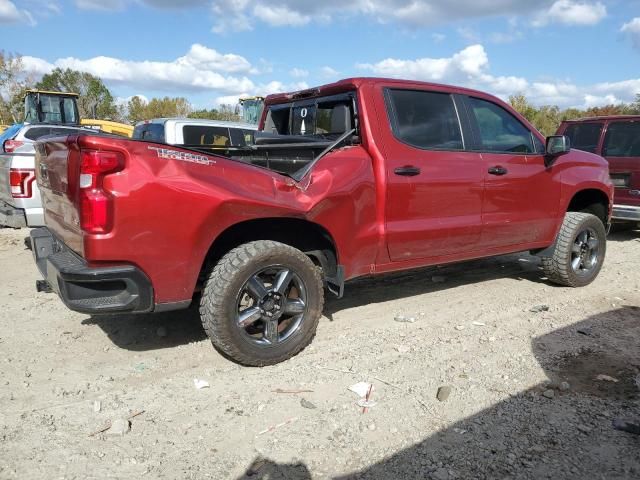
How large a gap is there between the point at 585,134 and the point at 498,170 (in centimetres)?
542

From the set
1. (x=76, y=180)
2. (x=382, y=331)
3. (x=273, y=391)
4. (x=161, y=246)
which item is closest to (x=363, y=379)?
(x=273, y=391)

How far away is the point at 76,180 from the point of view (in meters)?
2.94

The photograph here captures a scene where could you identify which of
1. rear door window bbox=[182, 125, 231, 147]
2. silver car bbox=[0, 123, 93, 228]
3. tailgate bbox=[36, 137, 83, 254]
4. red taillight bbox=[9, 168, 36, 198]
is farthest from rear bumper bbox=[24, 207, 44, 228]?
rear door window bbox=[182, 125, 231, 147]

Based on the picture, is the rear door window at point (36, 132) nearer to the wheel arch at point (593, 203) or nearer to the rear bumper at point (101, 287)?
the rear bumper at point (101, 287)

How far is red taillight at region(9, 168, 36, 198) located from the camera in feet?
19.2

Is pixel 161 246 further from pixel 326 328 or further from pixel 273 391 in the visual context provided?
pixel 326 328

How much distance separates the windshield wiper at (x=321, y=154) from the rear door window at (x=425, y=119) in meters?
0.40

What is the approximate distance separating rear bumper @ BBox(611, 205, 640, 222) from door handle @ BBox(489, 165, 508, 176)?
170 inches

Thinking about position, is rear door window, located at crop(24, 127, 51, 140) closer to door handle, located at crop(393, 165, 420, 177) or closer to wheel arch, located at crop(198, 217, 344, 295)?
wheel arch, located at crop(198, 217, 344, 295)

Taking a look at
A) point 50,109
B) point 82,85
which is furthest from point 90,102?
point 50,109

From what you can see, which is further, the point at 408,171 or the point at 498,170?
the point at 498,170

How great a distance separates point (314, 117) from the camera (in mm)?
4602

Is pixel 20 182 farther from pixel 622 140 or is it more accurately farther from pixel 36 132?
pixel 622 140

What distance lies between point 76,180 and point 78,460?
1485mm
